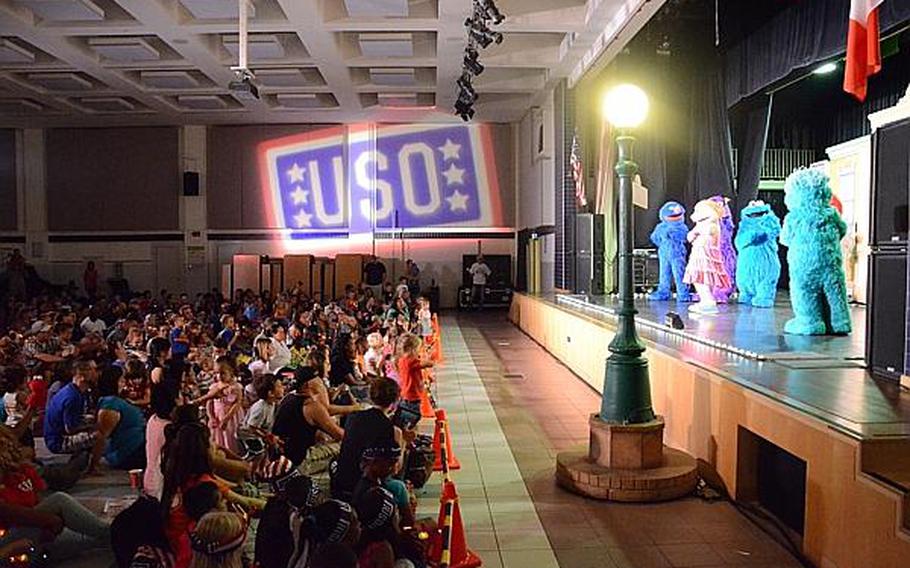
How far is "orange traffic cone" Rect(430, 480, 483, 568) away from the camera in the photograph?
430 cm

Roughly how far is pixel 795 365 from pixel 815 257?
2256mm

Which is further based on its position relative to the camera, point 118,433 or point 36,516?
point 118,433

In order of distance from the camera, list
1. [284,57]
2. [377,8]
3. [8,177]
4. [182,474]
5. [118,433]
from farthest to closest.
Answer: [8,177] → [284,57] → [377,8] → [118,433] → [182,474]

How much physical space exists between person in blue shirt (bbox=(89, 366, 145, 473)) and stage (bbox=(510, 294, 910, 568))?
4.39 metres

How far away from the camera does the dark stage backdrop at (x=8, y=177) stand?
956 inches

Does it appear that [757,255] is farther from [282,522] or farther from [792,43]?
[282,522]

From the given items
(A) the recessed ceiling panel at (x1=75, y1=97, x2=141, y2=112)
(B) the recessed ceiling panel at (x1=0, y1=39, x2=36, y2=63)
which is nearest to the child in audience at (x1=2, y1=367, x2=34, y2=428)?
(B) the recessed ceiling panel at (x1=0, y1=39, x2=36, y2=63)

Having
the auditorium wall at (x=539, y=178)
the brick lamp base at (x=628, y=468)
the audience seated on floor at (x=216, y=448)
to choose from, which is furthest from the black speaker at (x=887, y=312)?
the auditorium wall at (x=539, y=178)

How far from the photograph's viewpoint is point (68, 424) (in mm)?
6590

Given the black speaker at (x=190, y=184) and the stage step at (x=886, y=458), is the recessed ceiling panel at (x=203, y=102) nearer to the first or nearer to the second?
the black speaker at (x=190, y=184)

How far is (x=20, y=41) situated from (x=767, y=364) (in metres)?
15.3

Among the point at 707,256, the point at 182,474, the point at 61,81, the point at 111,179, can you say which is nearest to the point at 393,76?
the point at 61,81

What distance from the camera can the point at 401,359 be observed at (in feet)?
24.2

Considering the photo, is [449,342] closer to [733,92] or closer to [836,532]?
[733,92]
